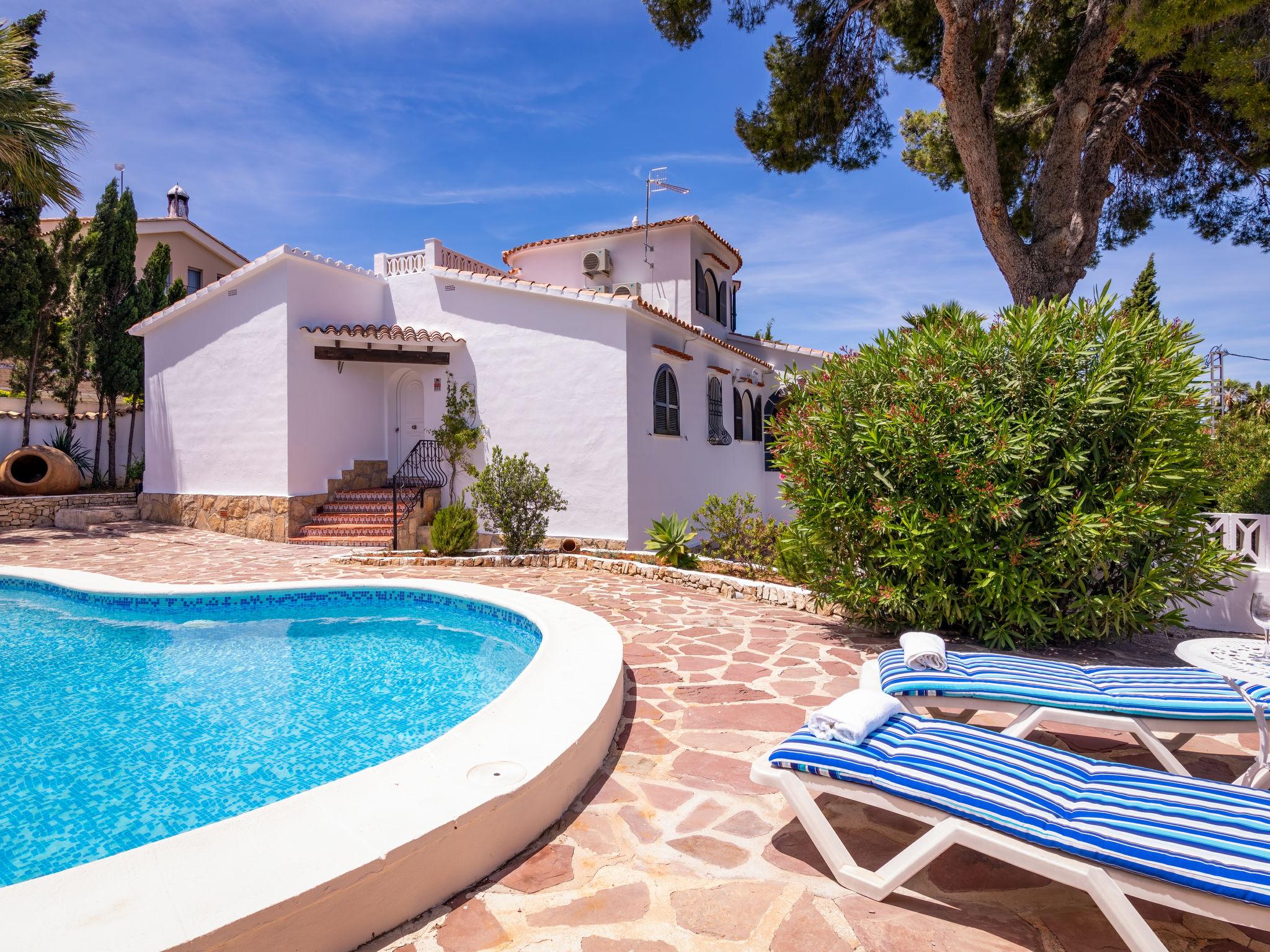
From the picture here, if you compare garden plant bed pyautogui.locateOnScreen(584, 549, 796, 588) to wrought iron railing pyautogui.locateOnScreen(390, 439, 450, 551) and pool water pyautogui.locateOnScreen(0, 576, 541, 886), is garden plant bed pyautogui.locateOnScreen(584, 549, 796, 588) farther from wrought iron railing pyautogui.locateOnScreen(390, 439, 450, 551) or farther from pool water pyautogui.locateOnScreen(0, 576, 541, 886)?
wrought iron railing pyautogui.locateOnScreen(390, 439, 450, 551)

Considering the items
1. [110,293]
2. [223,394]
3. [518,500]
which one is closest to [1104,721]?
[518,500]

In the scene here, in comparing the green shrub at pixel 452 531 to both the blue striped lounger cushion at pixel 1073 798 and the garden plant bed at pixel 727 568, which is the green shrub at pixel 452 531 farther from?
the blue striped lounger cushion at pixel 1073 798

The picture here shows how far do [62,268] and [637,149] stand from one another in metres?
15.2

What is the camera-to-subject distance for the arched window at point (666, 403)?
540 inches

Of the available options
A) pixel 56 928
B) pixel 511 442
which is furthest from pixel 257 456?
pixel 56 928

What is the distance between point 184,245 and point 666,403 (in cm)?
1953

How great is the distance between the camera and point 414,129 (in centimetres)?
1453

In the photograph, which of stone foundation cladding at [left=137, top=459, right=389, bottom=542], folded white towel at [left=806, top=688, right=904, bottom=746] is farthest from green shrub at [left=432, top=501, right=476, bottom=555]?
folded white towel at [left=806, top=688, right=904, bottom=746]

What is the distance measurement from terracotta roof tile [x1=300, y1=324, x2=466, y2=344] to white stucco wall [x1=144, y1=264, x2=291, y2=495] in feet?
2.37

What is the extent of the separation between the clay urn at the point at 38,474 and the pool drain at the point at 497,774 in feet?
59.4

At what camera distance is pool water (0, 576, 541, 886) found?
3.82 meters

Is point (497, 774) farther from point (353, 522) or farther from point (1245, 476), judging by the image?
point (353, 522)

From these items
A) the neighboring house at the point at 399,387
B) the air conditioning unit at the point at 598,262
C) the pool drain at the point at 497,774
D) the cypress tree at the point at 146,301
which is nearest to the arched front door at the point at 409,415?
the neighboring house at the point at 399,387

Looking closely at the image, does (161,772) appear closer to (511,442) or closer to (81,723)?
(81,723)
